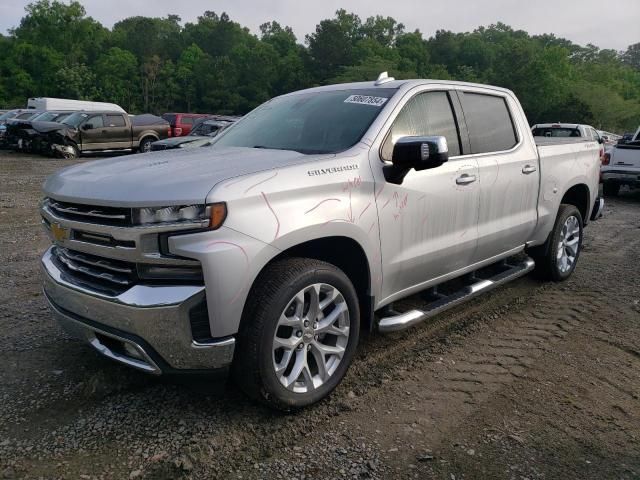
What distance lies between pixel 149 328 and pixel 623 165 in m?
11.9

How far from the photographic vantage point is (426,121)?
149 inches

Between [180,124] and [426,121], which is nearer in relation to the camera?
[426,121]

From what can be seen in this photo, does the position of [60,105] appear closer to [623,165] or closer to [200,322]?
[623,165]

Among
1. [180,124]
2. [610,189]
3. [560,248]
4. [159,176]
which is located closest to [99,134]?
[180,124]

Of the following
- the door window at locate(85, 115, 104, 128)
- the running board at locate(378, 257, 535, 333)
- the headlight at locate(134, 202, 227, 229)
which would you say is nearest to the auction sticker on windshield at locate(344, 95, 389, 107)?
the running board at locate(378, 257, 535, 333)

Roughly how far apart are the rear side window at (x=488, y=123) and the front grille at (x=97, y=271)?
268cm

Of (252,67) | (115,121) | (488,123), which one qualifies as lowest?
(488,123)

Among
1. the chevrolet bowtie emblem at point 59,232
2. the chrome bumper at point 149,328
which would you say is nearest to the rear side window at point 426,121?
the chrome bumper at point 149,328

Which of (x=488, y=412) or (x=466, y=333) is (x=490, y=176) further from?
(x=488, y=412)

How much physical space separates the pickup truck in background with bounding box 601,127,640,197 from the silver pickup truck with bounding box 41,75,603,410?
8.73 m

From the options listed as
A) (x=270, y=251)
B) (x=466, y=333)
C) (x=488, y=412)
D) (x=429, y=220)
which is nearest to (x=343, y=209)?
(x=270, y=251)

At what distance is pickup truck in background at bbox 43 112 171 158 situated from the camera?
18.3 metres

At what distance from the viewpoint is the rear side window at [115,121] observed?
1967 centimetres

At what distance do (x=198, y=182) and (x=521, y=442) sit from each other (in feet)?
6.85
